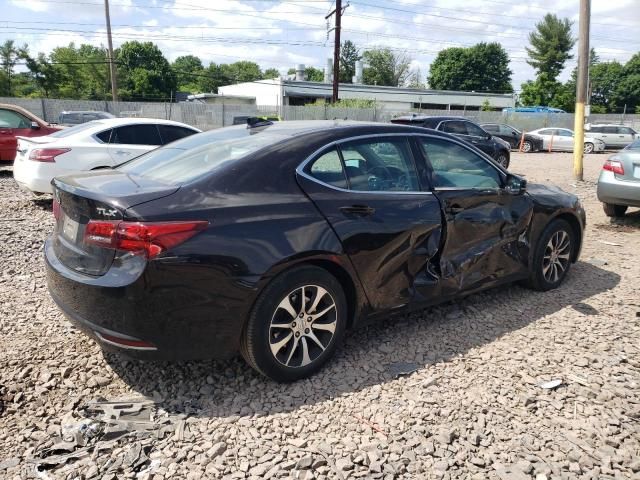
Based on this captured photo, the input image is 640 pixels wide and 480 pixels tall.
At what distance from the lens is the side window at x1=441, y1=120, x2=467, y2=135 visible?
621 inches

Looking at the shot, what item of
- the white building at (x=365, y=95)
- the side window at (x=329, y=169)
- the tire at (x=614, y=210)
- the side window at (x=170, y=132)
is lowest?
the tire at (x=614, y=210)

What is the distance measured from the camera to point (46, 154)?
8.01 m

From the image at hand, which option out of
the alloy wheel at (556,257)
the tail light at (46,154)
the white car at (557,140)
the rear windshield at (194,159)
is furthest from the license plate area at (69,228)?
the white car at (557,140)

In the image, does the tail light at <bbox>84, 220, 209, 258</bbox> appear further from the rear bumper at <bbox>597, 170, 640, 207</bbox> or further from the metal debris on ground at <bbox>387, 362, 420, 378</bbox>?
the rear bumper at <bbox>597, 170, 640, 207</bbox>

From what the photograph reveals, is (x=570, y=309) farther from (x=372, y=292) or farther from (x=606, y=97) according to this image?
(x=606, y=97)

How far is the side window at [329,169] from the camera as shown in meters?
3.42

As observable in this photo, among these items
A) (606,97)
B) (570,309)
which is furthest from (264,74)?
(570,309)

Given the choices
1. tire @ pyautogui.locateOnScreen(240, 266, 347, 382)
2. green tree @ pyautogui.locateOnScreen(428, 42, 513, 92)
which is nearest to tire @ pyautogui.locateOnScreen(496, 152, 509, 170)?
→ tire @ pyautogui.locateOnScreen(240, 266, 347, 382)

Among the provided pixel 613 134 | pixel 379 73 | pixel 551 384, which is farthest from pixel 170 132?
pixel 379 73

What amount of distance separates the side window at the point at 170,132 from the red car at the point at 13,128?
4139mm

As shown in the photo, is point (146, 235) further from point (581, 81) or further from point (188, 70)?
point (188, 70)

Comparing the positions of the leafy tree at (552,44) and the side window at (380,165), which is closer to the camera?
the side window at (380,165)

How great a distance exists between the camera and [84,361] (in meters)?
3.57

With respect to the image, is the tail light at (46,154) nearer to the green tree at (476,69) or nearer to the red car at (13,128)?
the red car at (13,128)
